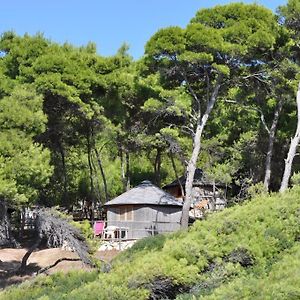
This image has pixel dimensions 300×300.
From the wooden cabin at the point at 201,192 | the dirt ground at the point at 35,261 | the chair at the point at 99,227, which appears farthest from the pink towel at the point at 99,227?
the wooden cabin at the point at 201,192

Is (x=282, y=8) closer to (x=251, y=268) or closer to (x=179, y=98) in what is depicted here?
(x=179, y=98)

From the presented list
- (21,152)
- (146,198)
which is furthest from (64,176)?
(21,152)

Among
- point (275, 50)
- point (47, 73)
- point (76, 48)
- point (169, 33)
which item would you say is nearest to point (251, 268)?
point (169, 33)

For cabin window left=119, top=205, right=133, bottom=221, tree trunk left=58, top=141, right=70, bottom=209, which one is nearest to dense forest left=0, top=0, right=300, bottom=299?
tree trunk left=58, top=141, right=70, bottom=209

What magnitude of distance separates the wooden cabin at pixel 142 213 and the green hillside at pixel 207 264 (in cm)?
1294

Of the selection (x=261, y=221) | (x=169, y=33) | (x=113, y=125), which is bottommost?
(x=261, y=221)

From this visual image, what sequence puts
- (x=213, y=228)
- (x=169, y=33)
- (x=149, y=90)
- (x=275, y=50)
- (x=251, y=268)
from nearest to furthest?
(x=251, y=268)
(x=213, y=228)
(x=169, y=33)
(x=275, y=50)
(x=149, y=90)

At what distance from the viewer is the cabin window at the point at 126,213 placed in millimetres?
24047

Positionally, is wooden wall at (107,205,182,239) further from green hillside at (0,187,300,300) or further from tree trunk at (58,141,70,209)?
green hillside at (0,187,300,300)

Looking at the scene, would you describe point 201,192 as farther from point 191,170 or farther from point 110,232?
point 191,170

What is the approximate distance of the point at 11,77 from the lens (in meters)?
23.5

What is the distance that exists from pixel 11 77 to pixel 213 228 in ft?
53.3

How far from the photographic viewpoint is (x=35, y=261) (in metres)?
19.2

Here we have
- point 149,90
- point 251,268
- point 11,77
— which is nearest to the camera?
point 251,268
